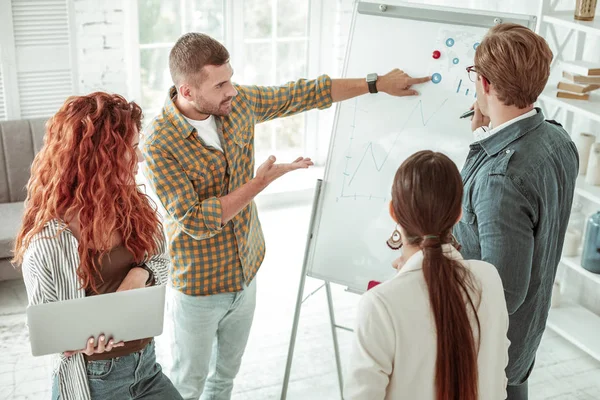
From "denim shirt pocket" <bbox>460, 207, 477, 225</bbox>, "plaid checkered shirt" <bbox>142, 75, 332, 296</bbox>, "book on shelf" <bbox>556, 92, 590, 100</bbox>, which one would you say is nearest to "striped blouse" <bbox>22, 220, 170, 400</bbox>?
"plaid checkered shirt" <bbox>142, 75, 332, 296</bbox>

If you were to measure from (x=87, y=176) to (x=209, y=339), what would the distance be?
0.85 meters

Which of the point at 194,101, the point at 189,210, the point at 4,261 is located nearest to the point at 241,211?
the point at 189,210

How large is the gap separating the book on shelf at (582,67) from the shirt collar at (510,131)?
1.43 meters

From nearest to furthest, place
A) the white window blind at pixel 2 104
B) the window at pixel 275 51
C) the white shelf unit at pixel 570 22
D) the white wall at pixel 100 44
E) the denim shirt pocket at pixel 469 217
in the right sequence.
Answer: the denim shirt pocket at pixel 469 217, the white shelf unit at pixel 570 22, the white window blind at pixel 2 104, the white wall at pixel 100 44, the window at pixel 275 51

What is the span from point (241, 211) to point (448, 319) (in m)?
1.09

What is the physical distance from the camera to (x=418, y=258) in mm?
1501

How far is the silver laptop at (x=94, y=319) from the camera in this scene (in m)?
1.79

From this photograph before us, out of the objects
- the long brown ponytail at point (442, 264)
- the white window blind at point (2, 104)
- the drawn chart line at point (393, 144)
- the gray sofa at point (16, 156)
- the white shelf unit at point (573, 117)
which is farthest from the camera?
the white window blind at point (2, 104)

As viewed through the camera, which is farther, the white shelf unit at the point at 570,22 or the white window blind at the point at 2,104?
the white window blind at the point at 2,104

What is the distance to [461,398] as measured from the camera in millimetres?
1506

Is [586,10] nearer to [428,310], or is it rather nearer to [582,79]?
[582,79]

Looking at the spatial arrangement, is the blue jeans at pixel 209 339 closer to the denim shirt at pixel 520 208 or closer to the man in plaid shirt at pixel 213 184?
the man in plaid shirt at pixel 213 184

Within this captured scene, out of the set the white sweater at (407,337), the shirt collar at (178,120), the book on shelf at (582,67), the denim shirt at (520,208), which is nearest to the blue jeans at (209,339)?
the shirt collar at (178,120)

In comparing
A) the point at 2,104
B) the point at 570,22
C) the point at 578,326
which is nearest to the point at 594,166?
the point at 570,22
